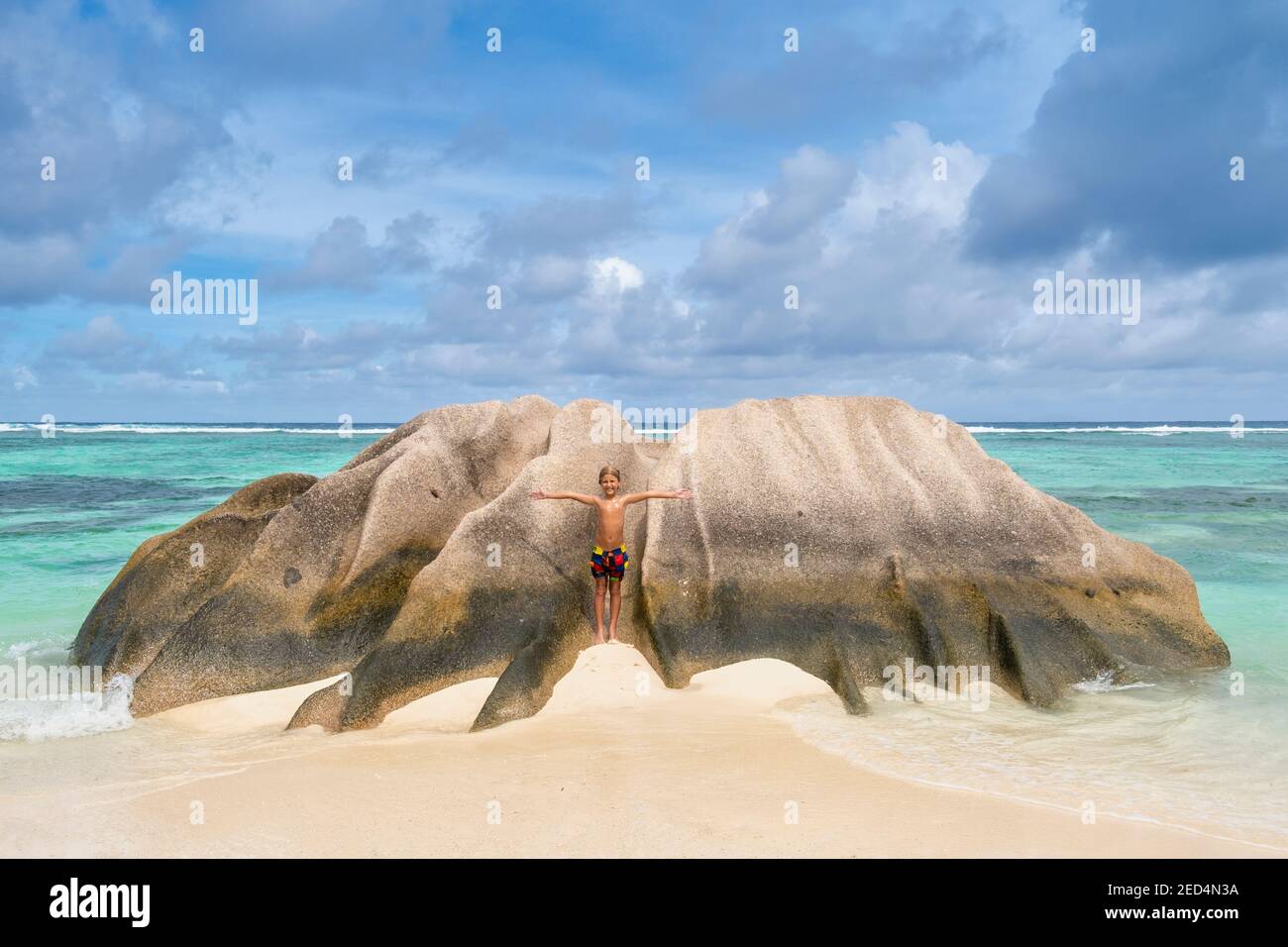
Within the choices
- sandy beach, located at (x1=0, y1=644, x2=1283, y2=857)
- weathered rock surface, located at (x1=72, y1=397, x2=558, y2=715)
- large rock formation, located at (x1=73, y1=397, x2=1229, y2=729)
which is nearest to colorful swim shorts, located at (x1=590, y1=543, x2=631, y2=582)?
large rock formation, located at (x1=73, y1=397, x2=1229, y2=729)

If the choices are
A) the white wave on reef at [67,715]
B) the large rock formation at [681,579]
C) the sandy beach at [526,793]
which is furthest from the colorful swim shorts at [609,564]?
the white wave on reef at [67,715]

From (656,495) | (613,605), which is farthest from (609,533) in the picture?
(613,605)

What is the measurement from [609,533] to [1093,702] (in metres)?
3.98

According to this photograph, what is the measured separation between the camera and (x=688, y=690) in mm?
6609

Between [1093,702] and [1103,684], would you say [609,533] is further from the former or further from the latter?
[1103,684]

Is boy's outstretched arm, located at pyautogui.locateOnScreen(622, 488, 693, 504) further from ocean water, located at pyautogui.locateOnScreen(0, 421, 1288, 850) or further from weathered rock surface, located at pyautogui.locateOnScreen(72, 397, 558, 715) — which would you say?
ocean water, located at pyautogui.locateOnScreen(0, 421, 1288, 850)

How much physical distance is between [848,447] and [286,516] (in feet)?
16.9

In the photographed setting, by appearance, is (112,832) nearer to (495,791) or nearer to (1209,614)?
(495,791)

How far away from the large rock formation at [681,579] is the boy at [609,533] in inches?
6.9

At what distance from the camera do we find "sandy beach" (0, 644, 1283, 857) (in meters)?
4.46

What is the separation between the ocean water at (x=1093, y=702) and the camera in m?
5.22

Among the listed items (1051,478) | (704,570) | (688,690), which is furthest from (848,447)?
(1051,478)

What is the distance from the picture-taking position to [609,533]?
24.3 feet

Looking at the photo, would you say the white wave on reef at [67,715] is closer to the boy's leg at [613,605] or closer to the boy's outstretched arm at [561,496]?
the boy's outstretched arm at [561,496]
